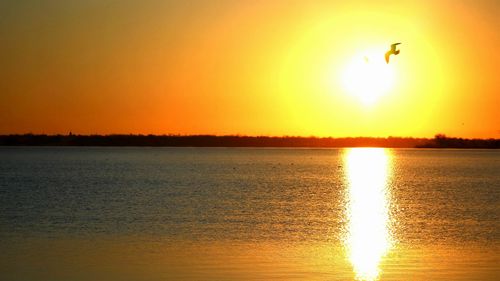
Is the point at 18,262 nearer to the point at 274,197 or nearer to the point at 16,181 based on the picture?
the point at 274,197

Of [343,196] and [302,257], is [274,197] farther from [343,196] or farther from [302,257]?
[302,257]

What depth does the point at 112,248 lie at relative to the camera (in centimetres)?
2128

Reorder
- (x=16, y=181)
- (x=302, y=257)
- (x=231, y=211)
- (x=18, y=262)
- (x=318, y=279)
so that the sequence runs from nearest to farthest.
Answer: (x=318, y=279)
(x=18, y=262)
(x=302, y=257)
(x=231, y=211)
(x=16, y=181)

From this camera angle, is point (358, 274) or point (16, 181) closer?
point (358, 274)

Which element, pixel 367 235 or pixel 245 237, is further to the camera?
pixel 367 235

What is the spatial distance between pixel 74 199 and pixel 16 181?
18.4 meters

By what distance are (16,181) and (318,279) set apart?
42.9 m

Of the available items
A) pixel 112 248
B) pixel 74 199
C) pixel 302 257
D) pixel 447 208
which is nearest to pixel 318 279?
pixel 302 257

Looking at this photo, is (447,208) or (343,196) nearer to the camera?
(447,208)

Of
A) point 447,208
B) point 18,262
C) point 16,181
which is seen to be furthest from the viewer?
point 16,181

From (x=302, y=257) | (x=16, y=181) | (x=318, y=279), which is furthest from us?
(x=16, y=181)

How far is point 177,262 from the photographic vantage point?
62.7 ft

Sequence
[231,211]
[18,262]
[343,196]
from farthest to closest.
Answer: [343,196], [231,211], [18,262]

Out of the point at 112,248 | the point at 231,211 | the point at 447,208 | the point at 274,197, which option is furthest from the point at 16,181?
the point at 112,248
